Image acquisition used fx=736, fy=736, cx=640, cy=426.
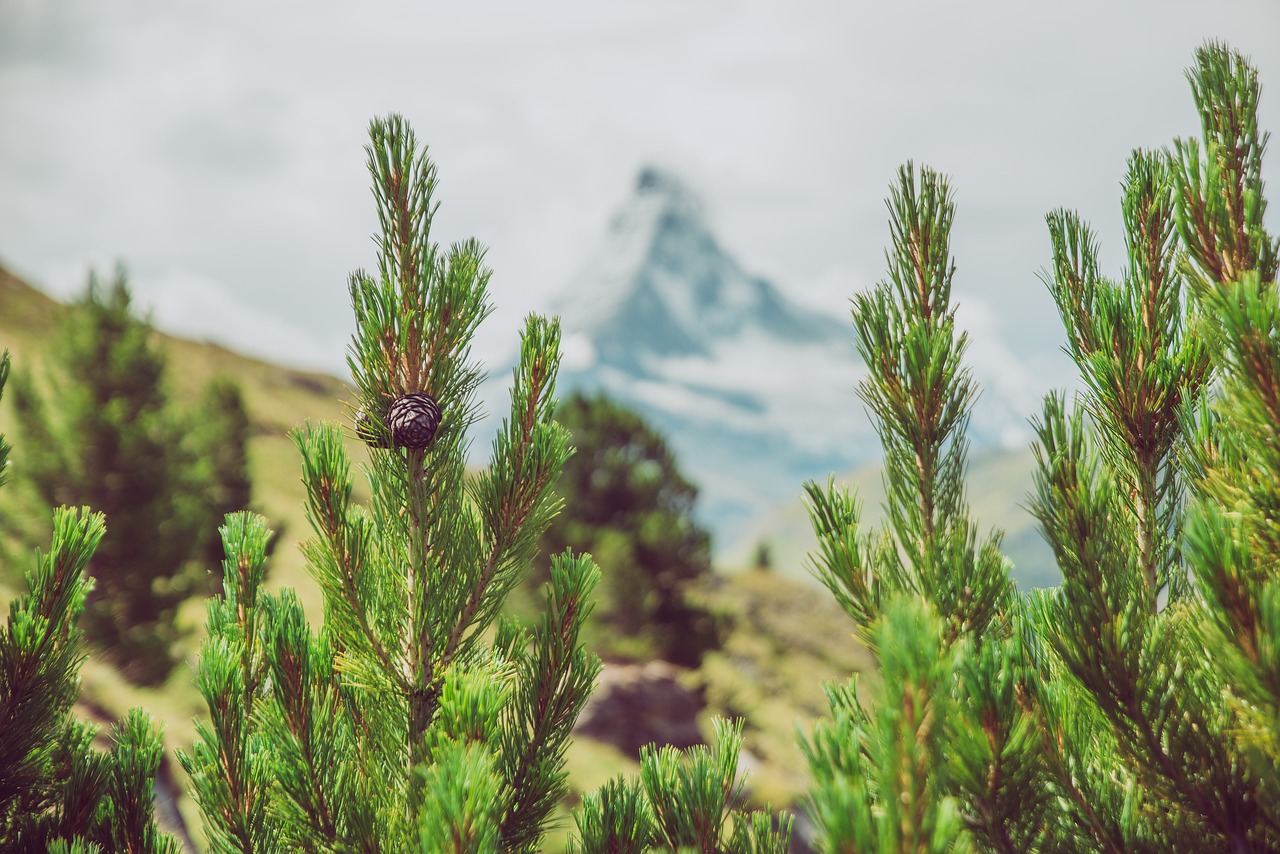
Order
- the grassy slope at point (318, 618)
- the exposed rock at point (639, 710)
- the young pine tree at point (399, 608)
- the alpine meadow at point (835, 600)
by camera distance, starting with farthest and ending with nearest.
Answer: the exposed rock at point (639, 710)
the grassy slope at point (318, 618)
the young pine tree at point (399, 608)
the alpine meadow at point (835, 600)

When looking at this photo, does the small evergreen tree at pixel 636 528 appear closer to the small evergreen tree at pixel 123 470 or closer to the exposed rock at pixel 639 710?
the exposed rock at pixel 639 710

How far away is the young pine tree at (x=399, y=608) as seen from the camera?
223cm

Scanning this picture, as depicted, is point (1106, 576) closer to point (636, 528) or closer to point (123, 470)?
point (123, 470)

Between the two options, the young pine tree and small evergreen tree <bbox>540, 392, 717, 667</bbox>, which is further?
small evergreen tree <bbox>540, 392, 717, 667</bbox>

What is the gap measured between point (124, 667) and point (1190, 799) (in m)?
16.6

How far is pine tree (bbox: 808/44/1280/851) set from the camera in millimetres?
1550

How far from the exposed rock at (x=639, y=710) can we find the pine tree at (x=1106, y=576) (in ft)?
61.5

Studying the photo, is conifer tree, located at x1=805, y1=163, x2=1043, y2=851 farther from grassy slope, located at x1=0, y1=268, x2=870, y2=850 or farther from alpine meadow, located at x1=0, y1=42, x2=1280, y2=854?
grassy slope, located at x1=0, y1=268, x2=870, y2=850

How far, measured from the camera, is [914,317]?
2.37 meters

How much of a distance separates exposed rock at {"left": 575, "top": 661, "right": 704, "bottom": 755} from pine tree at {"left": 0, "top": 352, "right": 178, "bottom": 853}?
710 inches

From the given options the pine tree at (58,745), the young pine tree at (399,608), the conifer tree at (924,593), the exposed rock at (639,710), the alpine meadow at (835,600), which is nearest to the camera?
the conifer tree at (924,593)

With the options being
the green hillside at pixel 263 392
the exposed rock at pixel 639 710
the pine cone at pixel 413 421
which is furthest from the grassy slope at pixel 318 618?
the pine cone at pixel 413 421

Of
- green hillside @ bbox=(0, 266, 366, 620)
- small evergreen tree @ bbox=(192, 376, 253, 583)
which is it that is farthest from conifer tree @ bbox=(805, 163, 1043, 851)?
green hillside @ bbox=(0, 266, 366, 620)

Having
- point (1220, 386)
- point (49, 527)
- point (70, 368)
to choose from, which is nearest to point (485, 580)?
point (1220, 386)
